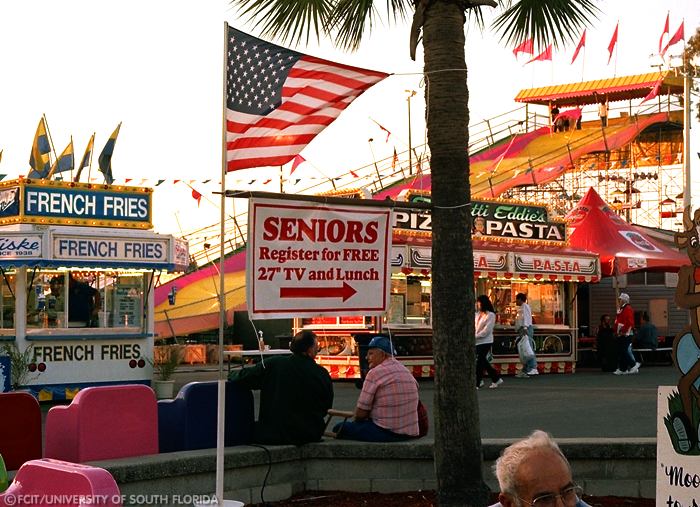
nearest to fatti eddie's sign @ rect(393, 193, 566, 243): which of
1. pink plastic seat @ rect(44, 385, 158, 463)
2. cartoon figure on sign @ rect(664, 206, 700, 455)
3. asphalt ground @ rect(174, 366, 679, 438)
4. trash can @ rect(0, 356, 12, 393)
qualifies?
asphalt ground @ rect(174, 366, 679, 438)

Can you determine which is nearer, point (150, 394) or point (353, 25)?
point (150, 394)

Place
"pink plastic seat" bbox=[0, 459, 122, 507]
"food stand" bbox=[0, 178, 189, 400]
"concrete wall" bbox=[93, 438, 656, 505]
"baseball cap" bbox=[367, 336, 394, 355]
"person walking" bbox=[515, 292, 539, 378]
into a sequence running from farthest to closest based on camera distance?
1. "person walking" bbox=[515, 292, 539, 378]
2. "food stand" bbox=[0, 178, 189, 400]
3. "baseball cap" bbox=[367, 336, 394, 355]
4. "concrete wall" bbox=[93, 438, 656, 505]
5. "pink plastic seat" bbox=[0, 459, 122, 507]

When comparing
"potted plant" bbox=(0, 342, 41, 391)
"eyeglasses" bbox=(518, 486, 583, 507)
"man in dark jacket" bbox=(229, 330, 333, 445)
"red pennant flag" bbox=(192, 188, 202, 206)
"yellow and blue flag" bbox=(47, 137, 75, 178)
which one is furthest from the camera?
"red pennant flag" bbox=(192, 188, 202, 206)

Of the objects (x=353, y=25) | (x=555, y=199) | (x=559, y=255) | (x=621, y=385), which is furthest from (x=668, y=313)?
(x=353, y=25)

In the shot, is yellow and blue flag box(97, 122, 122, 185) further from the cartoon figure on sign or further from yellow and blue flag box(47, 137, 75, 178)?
the cartoon figure on sign

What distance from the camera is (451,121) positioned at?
856 centimetres

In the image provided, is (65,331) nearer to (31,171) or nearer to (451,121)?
(31,171)

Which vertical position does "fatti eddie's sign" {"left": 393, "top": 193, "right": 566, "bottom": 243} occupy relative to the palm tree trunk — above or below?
above

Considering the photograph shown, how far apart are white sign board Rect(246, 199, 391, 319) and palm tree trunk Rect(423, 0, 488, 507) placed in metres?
0.59

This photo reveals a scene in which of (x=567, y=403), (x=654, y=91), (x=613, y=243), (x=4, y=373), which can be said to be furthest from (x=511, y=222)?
(x=654, y=91)

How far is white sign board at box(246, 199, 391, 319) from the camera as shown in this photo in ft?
27.1

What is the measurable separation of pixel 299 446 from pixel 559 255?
1706 cm

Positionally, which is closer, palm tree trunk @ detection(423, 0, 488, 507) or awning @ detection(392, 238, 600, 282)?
palm tree trunk @ detection(423, 0, 488, 507)

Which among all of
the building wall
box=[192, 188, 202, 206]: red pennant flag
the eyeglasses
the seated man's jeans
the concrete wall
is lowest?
the concrete wall
